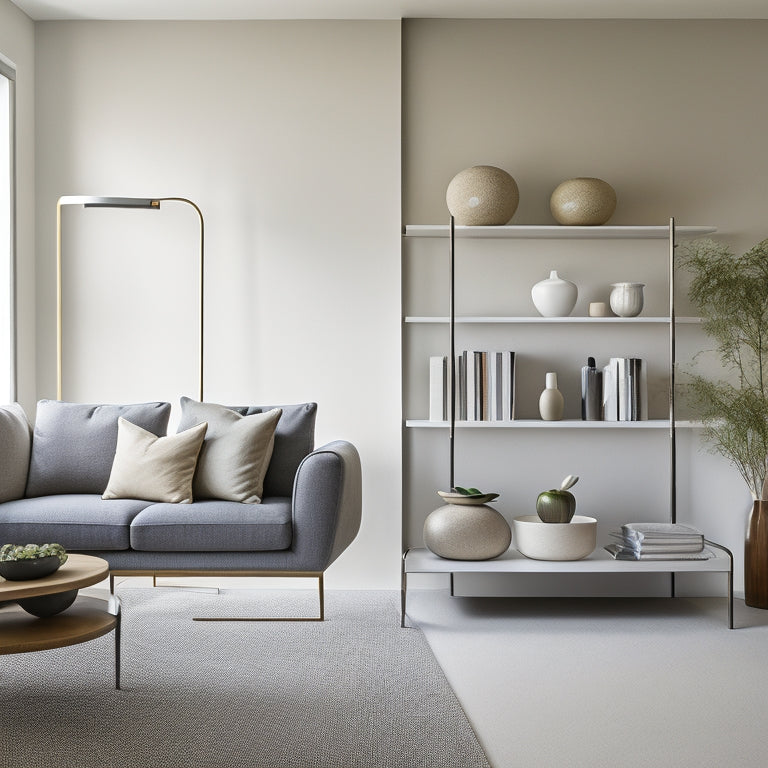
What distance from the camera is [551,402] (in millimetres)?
4230

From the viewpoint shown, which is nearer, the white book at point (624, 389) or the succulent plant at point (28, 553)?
the succulent plant at point (28, 553)

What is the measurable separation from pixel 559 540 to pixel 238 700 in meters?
1.63

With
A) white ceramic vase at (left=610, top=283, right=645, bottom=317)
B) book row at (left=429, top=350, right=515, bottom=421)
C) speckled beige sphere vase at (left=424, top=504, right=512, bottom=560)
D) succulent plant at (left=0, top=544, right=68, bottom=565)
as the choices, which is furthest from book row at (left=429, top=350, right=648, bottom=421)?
succulent plant at (left=0, top=544, right=68, bottom=565)

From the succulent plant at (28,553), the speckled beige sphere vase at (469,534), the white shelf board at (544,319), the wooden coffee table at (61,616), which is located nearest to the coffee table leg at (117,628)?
the wooden coffee table at (61,616)

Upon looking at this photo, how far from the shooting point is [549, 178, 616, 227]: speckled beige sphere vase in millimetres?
4219

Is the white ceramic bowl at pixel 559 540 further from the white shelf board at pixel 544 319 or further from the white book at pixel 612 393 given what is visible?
the white shelf board at pixel 544 319

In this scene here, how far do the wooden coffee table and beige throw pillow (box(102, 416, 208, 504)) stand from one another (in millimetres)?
759

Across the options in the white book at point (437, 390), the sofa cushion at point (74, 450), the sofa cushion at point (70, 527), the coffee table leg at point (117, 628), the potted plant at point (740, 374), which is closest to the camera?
the coffee table leg at point (117, 628)

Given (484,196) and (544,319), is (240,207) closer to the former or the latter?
(484,196)

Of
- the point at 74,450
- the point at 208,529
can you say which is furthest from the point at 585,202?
the point at 74,450

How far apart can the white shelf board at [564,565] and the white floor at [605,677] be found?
0.85 ft

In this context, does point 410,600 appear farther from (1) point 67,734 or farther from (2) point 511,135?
(2) point 511,135

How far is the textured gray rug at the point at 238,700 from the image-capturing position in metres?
2.37

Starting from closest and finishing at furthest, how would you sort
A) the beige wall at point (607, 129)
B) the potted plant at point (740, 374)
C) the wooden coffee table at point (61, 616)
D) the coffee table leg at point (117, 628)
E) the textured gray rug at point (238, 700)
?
the textured gray rug at point (238, 700) → the wooden coffee table at point (61, 616) → the coffee table leg at point (117, 628) → the potted plant at point (740, 374) → the beige wall at point (607, 129)
